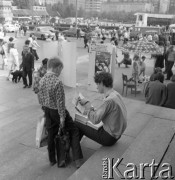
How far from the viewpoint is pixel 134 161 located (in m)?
A: 3.88

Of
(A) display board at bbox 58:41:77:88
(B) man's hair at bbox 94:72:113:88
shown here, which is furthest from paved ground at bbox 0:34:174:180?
(B) man's hair at bbox 94:72:113:88

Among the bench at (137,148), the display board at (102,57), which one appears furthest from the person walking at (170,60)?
the bench at (137,148)

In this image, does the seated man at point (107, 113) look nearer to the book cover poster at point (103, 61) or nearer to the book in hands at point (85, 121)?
the book in hands at point (85, 121)

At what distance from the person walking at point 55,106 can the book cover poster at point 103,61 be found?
19.1 feet

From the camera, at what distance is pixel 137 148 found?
167 inches

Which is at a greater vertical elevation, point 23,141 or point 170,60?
point 170,60

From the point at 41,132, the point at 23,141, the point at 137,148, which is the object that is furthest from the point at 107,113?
the point at 23,141

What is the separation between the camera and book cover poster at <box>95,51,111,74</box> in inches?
392

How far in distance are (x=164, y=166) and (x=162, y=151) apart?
449 mm

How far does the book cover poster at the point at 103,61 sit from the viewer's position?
9945 mm

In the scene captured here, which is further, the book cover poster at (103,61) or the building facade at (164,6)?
the building facade at (164,6)

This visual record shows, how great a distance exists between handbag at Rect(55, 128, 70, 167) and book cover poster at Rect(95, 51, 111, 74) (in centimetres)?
591

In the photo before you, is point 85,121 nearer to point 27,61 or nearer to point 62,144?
point 62,144

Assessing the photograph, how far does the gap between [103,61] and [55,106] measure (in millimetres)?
6137
